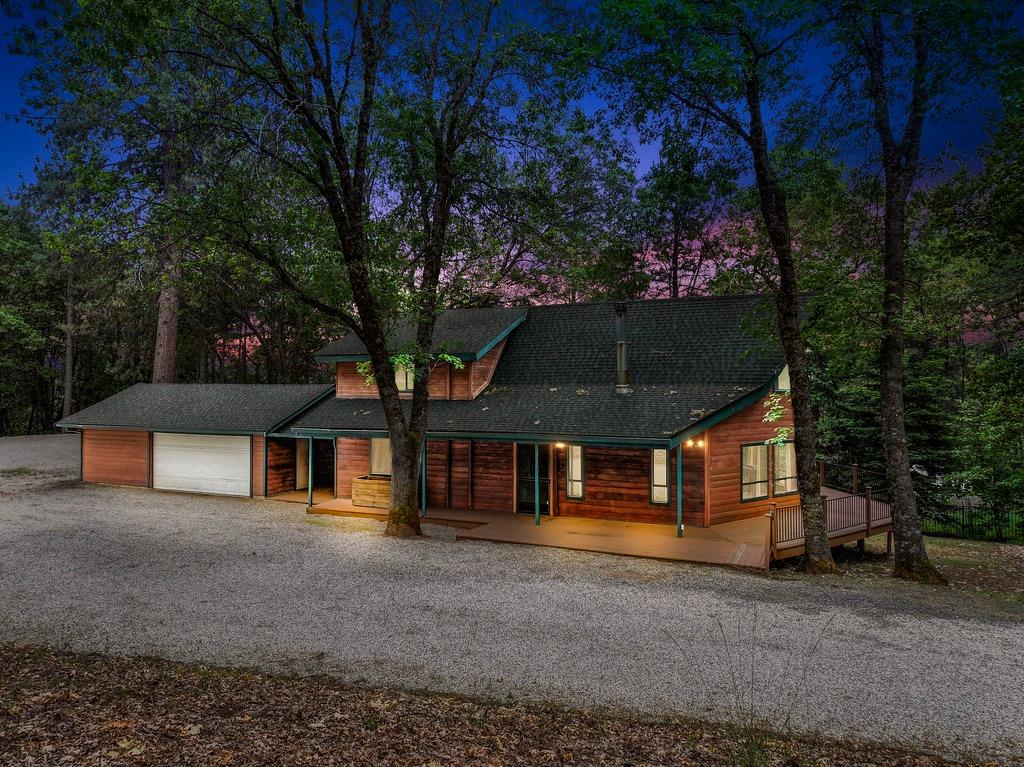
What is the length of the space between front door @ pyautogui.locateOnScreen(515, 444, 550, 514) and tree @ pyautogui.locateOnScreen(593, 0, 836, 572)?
20.4 feet

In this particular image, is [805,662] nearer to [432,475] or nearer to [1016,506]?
[432,475]

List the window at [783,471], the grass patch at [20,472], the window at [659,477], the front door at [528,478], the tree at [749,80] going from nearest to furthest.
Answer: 1. the tree at [749,80]
2. the window at [659,477]
3. the window at [783,471]
4. the front door at [528,478]
5. the grass patch at [20,472]

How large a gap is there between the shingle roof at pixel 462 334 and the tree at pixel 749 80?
7.97 meters

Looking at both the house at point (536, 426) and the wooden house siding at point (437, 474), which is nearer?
the house at point (536, 426)

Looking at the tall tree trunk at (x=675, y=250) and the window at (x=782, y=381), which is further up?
the tall tree trunk at (x=675, y=250)

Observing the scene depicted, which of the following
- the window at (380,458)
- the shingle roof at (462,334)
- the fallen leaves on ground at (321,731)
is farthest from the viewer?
the shingle roof at (462,334)

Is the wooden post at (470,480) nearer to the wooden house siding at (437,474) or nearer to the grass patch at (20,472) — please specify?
the wooden house siding at (437,474)

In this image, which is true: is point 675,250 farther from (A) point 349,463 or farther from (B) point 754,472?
(A) point 349,463

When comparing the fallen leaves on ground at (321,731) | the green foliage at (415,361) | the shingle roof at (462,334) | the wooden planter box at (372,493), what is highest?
the shingle roof at (462,334)

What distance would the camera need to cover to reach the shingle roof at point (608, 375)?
45.2 feet

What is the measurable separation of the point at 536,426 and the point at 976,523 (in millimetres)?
16030

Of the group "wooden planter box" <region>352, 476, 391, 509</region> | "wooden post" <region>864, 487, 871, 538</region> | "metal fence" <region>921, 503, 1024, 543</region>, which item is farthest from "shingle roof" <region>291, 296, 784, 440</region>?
"metal fence" <region>921, 503, 1024, 543</region>

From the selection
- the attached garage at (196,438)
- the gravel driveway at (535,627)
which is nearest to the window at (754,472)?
the gravel driveway at (535,627)

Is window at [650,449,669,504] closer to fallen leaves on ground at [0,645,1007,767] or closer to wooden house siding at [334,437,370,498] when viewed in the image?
wooden house siding at [334,437,370,498]
